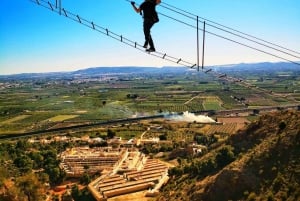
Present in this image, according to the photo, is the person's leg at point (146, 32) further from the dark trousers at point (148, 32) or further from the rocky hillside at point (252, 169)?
the rocky hillside at point (252, 169)

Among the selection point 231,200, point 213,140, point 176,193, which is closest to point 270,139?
point 231,200

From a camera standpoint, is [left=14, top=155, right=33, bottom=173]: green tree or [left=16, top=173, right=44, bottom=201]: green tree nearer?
[left=16, top=173, right=44, bottom=201]: green tree

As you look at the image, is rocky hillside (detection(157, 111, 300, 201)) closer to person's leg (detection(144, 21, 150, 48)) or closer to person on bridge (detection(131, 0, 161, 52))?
person's leg (detection(144, 21, 150, 48))

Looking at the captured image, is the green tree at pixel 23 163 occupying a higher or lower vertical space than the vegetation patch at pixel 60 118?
higher

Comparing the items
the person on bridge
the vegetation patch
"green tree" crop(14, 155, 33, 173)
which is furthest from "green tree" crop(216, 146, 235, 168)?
the vegetation patch

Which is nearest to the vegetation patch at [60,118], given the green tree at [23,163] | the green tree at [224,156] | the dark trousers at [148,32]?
the green tree at [23,163]

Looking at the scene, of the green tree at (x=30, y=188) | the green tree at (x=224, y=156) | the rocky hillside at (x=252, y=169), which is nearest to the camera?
the rocky hillside at (x=252, y=169)

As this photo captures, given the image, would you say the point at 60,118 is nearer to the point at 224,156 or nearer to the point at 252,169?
the point at 224,156

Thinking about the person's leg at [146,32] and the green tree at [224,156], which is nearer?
the person's leg at [146,32]
